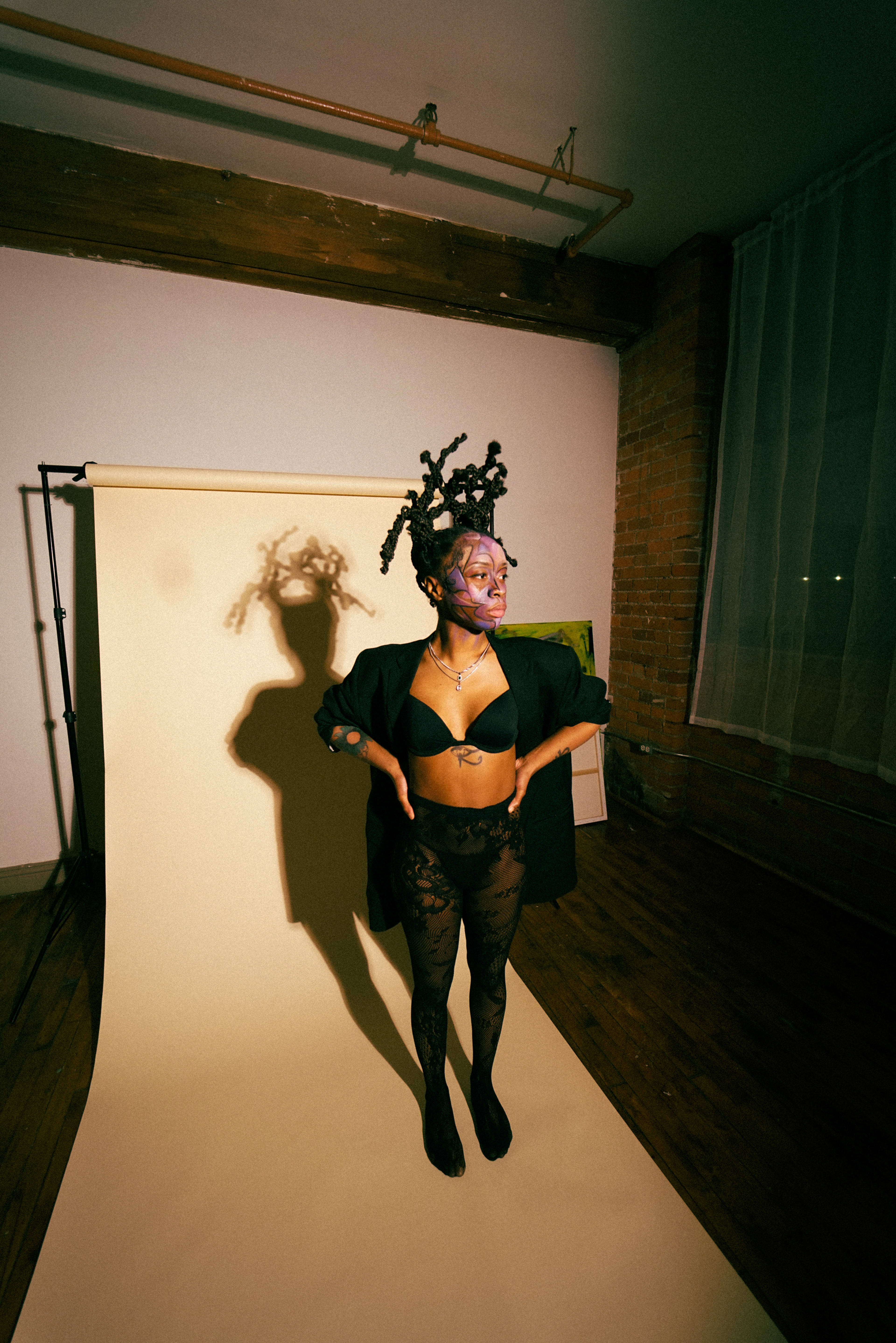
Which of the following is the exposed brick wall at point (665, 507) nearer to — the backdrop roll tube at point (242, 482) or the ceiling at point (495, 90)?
the ceiling at point (495, 90)

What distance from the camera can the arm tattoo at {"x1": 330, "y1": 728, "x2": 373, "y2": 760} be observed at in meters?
1.42

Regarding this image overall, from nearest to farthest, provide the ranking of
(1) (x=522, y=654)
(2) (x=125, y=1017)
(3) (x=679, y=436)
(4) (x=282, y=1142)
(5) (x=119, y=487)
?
(1) (x=522, y=654) < (4) (x=282, y=1142) < (2) (x=125, y=1017) < (5) (x=119, y=487) < (3) (x=679, y=436)

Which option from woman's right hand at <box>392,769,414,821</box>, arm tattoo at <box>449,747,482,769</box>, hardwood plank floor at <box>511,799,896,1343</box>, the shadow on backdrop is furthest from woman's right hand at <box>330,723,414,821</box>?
hardwood plank floor at <box>511,799,896,1343</box>

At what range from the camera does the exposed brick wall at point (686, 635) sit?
2.75m

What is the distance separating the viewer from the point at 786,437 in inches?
109

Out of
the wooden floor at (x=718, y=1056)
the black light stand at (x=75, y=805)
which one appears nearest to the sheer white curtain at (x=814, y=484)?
the wooden floor at (x=718, y=1056)

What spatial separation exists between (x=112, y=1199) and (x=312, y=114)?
3978 millimetres

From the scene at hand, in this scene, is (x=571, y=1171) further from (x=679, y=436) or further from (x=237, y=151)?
(x=237, y=151)

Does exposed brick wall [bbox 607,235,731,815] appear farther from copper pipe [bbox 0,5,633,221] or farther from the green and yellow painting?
copper pipe [bbox 0,5,633,221]

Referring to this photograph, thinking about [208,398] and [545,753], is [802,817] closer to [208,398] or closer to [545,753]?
[545,753]

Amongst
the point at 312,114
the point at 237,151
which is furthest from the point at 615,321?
the point at 237,151

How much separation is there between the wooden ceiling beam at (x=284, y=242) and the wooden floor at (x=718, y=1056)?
3.38 meters

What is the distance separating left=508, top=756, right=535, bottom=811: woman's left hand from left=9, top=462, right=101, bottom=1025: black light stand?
1.98 metres

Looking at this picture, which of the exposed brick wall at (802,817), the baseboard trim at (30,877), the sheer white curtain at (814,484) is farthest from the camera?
the baseboard trim at (30,877)
